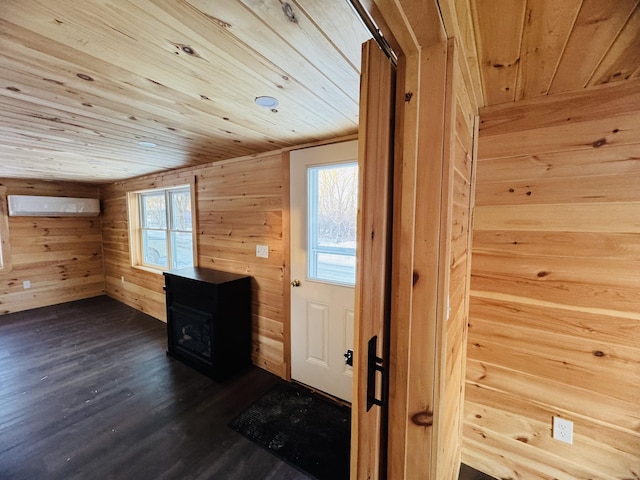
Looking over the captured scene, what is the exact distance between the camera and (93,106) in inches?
56.2

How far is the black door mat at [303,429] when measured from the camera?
164 centimetres

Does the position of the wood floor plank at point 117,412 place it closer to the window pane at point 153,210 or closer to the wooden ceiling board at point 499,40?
the window pane at point 153,210

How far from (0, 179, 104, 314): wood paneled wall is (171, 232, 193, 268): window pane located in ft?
8.10

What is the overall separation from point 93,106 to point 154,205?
2926mm

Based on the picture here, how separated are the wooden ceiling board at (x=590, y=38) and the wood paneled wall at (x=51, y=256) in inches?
251

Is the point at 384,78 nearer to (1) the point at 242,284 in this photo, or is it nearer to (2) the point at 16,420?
(1) the point at 242,284

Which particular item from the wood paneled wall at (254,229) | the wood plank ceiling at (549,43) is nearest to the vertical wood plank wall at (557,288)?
the wood plank ceiling at (549,43)

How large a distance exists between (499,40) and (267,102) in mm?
1035

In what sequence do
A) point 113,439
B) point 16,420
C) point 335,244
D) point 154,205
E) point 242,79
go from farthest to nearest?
point 154,205 < point 335,244 < point 16,420 < point 113,439 < point 242,79

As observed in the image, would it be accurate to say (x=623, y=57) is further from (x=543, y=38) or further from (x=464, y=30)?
(x=464, y=30)

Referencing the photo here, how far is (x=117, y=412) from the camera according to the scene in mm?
2025

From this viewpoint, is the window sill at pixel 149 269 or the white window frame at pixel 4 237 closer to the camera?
the window sill at pixel 149 269

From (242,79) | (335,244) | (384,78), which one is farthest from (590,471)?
(242,79)

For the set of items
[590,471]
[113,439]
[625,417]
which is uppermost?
[625,417]
